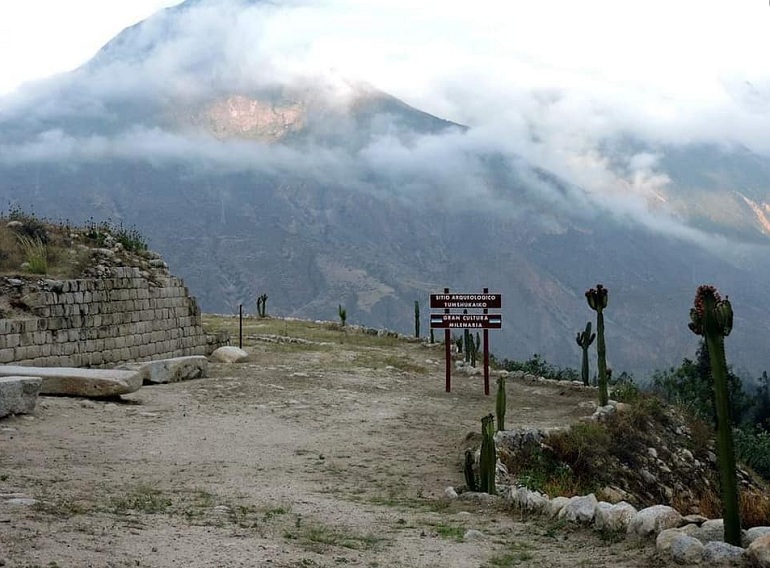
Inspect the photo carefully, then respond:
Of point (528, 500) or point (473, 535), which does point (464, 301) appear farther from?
point (473, 535)

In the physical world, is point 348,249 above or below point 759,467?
above

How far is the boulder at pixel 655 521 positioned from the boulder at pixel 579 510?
2.09 feet

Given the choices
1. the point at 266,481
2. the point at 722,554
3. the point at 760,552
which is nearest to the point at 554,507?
the point at 722,554

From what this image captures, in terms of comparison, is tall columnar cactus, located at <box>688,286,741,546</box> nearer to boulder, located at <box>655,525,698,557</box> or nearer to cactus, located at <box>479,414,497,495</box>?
boulder, located at <box>655,525,698,557</box>

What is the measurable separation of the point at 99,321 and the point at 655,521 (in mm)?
14600

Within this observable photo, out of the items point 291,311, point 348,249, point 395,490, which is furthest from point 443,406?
point 348,249

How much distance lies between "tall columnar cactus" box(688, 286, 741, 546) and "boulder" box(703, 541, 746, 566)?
24 cm

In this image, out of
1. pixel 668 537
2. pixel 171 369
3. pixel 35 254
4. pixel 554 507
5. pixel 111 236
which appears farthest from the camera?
pixel 111 236

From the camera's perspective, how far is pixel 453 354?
27234 millimetres

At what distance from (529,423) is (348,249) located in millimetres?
171852

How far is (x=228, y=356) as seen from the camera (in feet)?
71.8

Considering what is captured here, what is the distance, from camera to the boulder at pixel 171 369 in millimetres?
16953

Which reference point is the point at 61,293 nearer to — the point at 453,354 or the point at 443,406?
the point at 443,406

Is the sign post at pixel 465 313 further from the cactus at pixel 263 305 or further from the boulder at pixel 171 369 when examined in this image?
the cactus at pixel 263 305
